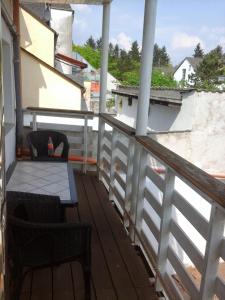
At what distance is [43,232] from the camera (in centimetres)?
188

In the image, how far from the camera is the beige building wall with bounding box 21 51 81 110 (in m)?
8.52

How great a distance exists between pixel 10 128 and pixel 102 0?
2.10 m

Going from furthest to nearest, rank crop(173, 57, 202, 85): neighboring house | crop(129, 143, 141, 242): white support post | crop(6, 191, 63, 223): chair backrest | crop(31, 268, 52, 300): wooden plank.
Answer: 1. crop(173, 57, 202, 85): neighboring house
2. crop(129, 143, 141, 242): white support post
3. crop(31, 268, 52, 300): wooden plank
4. crop(6, 191, 63, 223): chair backrest

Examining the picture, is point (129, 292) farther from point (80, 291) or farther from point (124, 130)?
point (124, 130)

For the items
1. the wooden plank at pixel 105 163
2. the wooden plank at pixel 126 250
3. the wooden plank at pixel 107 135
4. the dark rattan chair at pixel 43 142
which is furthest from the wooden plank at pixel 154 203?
the wooden plank at pixel 105 163

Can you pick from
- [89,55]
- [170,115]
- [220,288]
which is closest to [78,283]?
[220,288]

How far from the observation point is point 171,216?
2.24 meters

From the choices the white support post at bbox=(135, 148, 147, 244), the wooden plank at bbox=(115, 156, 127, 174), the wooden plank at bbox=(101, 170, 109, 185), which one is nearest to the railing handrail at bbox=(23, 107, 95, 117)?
the wooden plank at bbox=(101, 170, 109, 185)

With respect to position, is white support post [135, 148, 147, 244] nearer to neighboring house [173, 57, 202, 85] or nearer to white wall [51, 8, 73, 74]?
white wall [51, 8, 73, 74]

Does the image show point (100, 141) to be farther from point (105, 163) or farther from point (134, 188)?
point (134, 188)

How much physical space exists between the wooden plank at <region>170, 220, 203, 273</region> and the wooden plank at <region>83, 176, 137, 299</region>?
594mm

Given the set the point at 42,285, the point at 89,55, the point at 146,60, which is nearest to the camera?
the point at 42,285

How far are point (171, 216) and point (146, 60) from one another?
133 centimetres

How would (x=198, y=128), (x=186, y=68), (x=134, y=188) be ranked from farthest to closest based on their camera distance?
1. (x=186, y=68)
2. (x=198, y=128)
3. (x=134, y=188)
